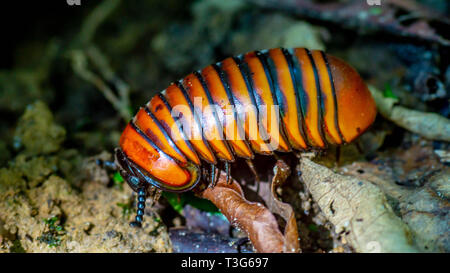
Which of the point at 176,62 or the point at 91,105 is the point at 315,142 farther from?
the point at 91,105

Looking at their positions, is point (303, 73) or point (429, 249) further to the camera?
point (303, 73)

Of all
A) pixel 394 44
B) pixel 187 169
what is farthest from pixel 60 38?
pixel 394 44

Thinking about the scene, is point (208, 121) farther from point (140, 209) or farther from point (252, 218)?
point (140, 209)

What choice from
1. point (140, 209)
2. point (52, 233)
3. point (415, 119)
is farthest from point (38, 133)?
point (415, 119)

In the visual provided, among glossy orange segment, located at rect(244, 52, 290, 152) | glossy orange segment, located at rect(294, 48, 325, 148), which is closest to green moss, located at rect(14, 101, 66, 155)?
glossy orange segment, located at rect(244, 52, 290, 152)

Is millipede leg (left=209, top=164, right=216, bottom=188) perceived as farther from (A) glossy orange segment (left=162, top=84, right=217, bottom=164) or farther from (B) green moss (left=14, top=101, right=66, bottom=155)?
(B) green moss (left=14, top=101, right=66, bottom=155)
